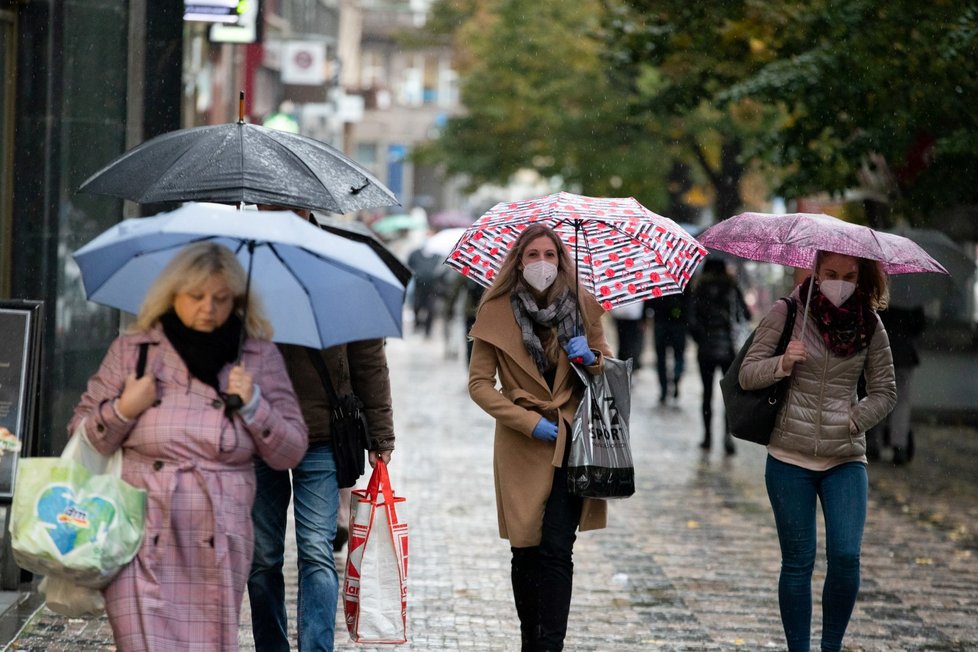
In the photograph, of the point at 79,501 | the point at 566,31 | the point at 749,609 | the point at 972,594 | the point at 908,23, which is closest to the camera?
the point at 79,501

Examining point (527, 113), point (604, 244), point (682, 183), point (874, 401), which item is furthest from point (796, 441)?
point (527, 113)

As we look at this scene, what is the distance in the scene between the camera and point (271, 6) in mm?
33281

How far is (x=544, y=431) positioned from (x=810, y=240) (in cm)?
127

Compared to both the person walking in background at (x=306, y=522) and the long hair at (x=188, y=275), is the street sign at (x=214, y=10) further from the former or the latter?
the long hair at (x=188, y=275)

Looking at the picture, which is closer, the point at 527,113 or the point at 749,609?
the point at 749,609

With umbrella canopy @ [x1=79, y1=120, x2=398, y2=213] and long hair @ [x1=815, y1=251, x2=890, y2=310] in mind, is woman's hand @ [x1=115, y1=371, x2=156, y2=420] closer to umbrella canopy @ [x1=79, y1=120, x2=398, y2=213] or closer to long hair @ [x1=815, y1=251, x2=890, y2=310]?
umbrella canopy @ [x1=79, y1=120, x2=398, y2=213]

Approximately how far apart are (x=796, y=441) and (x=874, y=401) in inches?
13.7

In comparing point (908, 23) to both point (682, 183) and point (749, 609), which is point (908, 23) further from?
point (682, 183)

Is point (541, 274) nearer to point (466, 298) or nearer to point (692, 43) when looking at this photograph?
point (692, 43)

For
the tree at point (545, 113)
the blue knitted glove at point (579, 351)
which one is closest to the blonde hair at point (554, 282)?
the blue knitted glove at point (579, 351)

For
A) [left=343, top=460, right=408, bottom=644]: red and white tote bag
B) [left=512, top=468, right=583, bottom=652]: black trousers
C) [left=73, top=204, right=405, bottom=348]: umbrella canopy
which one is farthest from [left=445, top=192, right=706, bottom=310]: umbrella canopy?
[left=73, top=204, right=405, bottom=348]: umbrella canopy

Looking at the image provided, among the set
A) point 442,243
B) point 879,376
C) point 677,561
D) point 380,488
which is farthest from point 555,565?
point 442,243

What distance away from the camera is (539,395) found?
637cm

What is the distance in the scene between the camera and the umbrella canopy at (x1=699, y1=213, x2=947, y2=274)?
20.9 feet
